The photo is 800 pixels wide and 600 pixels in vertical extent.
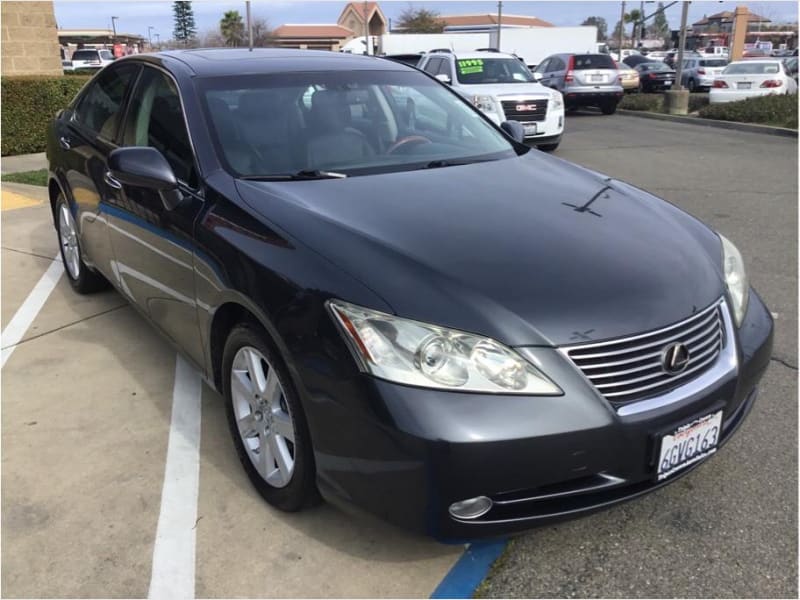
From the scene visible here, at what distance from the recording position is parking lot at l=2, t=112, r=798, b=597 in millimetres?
2379

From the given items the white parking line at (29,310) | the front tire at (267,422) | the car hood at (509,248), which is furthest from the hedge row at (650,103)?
the front tire at (267,422)

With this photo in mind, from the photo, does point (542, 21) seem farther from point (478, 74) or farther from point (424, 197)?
point (424, 197)

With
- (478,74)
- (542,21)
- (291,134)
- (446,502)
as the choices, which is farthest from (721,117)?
(542,21)

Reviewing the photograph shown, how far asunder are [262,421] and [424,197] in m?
1.06

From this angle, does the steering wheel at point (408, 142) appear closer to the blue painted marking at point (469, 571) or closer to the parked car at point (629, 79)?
the blue painted marking at point (469, 571)

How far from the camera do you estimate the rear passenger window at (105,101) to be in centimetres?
407

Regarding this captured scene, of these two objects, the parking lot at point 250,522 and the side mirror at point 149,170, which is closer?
the parking lot at point 250,522

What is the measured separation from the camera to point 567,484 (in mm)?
2154

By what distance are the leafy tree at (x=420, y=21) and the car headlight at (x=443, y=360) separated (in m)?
68.4

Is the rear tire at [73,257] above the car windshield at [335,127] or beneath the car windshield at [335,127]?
beneath

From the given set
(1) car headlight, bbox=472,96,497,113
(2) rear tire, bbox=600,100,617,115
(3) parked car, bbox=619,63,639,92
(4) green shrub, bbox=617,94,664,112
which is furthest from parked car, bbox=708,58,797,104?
Result: (1) car headlight, bbox=472,96,497,113

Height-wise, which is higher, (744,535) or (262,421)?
(262,421)

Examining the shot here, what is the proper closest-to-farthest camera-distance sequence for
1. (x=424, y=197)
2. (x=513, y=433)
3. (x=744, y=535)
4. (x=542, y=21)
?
(x=513, y=433), (x=744, y=535), (x=424, y=197), (x=542, y=21)

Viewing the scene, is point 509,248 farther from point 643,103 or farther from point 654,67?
point 654,67
